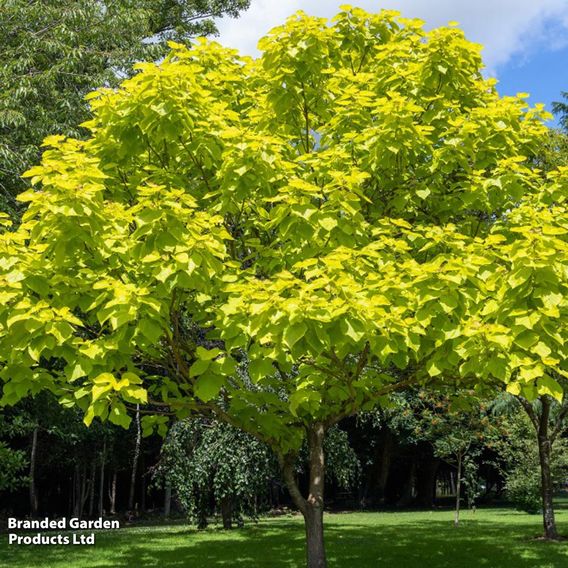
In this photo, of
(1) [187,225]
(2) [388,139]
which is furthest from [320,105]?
(1) [187,225]

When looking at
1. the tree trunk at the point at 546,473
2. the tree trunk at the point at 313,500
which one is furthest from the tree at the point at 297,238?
the tree trunk at the point at 546,473

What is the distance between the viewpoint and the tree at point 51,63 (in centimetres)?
1386

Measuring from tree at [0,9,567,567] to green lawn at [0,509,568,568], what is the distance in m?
5.59

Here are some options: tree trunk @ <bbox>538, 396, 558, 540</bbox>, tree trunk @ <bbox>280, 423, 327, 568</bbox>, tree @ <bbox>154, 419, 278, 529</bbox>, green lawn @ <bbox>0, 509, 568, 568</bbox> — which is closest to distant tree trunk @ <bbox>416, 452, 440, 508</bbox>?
green lawn @ <bbox>0, 509, 568, 568</bbox>

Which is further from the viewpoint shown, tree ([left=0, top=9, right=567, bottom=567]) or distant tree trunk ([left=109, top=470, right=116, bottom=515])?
distant tree trunk ([left=109, top=470, right=116, bottom=515])

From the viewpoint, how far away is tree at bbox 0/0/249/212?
13859 millimetres

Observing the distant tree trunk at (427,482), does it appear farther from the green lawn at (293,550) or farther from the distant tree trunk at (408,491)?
the green lawn at (293,550)

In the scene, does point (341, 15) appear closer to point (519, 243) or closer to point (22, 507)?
point (519, 243)

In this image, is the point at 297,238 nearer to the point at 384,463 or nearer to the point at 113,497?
the point at 113,497

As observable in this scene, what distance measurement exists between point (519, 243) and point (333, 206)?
6.23 ft

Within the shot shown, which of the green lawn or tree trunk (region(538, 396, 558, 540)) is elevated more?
tree trunk (region(538, 396, 558, 540))

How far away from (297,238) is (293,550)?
10639 millimetres

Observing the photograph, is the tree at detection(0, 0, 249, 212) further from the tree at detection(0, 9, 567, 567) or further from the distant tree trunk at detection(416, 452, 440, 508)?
the distant tree trunk at detection(416, 452, 440, 508)

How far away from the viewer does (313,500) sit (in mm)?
8586
